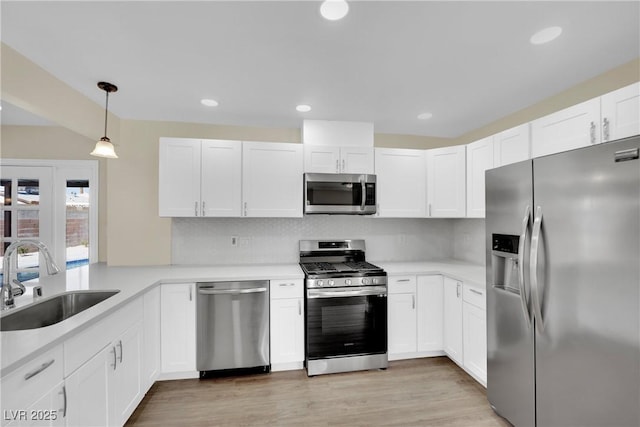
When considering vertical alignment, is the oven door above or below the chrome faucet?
below

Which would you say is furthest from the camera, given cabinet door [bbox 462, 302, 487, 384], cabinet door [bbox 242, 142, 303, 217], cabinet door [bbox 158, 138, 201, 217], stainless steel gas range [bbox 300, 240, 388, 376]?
cabinet door [bbox 242, 142, 303, 217]

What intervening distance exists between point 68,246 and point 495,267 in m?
4.64

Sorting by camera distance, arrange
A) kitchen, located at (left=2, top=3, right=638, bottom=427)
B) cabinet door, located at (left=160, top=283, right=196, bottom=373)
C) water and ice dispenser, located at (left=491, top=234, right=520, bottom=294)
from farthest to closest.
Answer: kitchen, located at (left=2, top=3, right=638, bottom=427) < cabinet door, located at (left=160, top=283, right=196, bottom=373) < water and ice dispenser, located at (left=491, top=234, right=520, bottom=294)

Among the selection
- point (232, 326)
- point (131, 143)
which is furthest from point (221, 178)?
point (232, 326)

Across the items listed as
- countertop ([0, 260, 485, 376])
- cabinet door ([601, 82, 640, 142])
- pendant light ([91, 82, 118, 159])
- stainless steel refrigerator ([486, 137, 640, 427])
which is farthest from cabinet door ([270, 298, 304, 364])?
cabinet door ([601, 82, 640, 142])

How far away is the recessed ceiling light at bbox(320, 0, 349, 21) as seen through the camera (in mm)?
1404

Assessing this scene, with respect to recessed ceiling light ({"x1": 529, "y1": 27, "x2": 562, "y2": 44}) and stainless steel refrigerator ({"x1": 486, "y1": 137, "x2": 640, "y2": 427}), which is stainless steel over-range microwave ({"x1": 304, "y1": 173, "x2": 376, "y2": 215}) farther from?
recessed ceiling light ({"x1": 529, "y1": 27, "x2": 562, "y2": 44})

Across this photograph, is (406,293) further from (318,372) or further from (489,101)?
(489,101)

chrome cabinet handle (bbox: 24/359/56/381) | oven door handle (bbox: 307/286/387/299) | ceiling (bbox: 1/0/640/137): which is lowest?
oven door handle (bbox: 307/286/387/299)

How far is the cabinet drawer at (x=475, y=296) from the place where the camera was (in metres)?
2.27

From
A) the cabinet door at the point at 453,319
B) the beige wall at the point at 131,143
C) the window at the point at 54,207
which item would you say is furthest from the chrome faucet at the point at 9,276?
the cabinet door at the point at 453,319

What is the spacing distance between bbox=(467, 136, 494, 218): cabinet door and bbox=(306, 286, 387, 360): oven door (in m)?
1.22

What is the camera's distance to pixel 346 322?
2635mm

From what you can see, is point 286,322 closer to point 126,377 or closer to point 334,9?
point 126,377
